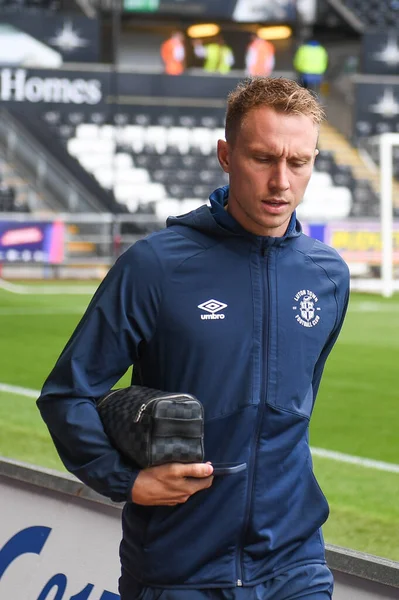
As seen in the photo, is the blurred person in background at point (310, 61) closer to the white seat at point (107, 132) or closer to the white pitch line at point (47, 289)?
the white seat at point (107, 132)

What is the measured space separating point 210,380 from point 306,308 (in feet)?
0.76

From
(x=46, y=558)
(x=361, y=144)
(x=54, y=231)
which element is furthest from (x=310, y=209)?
(x=46, y=558)

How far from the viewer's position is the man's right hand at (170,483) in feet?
6.13

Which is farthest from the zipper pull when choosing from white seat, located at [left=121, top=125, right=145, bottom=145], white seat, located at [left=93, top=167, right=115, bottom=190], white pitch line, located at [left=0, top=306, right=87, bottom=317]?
white seat, located at [left=121, top=125, right=145, bottom=145]

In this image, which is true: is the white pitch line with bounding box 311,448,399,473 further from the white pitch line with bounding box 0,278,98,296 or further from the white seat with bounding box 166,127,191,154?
the white seat with bounding box 166,127,191,154

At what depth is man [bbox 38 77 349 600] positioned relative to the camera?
2.00m

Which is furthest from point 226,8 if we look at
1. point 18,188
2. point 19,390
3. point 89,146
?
point 19,390

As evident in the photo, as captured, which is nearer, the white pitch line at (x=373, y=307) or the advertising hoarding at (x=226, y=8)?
the white pitch line at (x=373, y=307)

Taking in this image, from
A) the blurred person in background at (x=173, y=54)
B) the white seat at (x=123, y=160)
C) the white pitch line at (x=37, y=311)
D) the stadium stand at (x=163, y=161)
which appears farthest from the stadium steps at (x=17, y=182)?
the white pitch line at (x=37, y=311)

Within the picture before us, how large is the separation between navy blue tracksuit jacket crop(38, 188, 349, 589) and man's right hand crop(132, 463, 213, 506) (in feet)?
0.22

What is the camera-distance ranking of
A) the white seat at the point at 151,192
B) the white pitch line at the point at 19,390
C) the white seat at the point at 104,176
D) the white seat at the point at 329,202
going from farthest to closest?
the white seat at the point at 329,202 → the white seat at the point at 151,192 → the white seat at the point at 104,176 → the white pitch line at the point at 19,390

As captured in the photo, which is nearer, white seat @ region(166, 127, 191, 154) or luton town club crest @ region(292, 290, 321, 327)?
luton town club crest @ region(292, 290, 321, 327)

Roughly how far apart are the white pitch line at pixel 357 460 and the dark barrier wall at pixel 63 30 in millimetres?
20582

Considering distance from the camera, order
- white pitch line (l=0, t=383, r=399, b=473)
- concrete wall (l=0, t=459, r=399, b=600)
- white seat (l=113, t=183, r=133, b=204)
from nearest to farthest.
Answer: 1. concrete wall (l=0, t=459, r=399, b=600)
2. white pitch line (l=0, t=383, r=399, b=473)
3. white seat (l=113, t=183, r=133, b=204)
